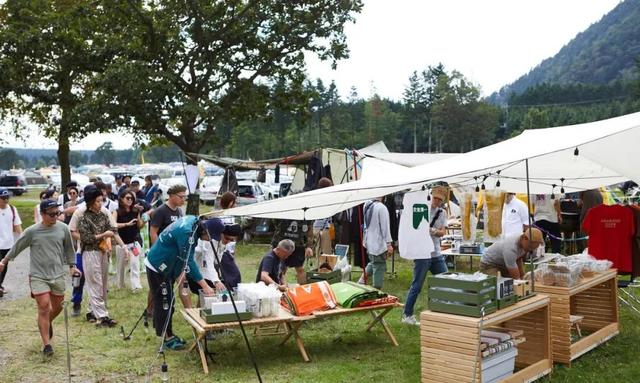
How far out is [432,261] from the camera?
302 inches

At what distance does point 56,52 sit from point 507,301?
17.1m

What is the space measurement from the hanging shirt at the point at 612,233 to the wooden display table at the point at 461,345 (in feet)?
7.85

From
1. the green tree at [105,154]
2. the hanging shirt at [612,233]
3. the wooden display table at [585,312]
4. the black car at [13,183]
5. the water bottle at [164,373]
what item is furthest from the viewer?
the green tree at [105,154]

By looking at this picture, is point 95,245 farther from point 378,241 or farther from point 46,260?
point 378,241

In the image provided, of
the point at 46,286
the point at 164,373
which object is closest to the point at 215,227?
the point at 164,373

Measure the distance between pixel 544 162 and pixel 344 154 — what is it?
16.8ft

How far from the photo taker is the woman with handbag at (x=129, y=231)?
895 centimetres

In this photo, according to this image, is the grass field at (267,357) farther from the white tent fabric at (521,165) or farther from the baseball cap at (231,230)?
the white tent fabric at (521,165)

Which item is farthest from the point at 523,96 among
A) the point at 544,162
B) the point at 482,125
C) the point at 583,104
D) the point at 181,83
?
the point at 544,162

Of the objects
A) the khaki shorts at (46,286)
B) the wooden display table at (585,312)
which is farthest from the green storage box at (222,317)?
the wooden display table at (585,312)

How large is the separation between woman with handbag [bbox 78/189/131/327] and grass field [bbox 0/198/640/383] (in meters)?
0.30

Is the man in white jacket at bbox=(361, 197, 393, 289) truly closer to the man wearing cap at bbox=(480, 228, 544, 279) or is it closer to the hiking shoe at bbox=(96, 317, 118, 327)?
the man wearing cap at bbox=(480, 228, 544, 279)

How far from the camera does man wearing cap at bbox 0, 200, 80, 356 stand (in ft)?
19.7

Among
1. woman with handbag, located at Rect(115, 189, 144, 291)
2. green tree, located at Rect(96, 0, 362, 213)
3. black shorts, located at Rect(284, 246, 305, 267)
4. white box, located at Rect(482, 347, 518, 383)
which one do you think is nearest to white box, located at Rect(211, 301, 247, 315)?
black shorts, located at Rect(284, 246, 305, 267)
